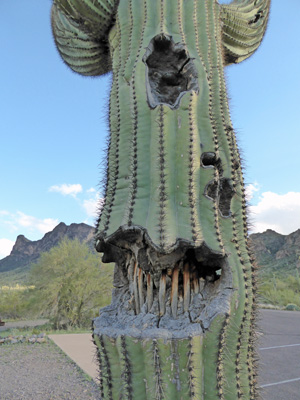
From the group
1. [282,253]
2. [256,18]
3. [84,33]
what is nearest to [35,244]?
[282,253]

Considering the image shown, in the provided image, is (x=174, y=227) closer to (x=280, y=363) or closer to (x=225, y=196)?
(x=225, y=196)

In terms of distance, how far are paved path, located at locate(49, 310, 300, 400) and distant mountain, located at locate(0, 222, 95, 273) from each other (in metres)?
78.3

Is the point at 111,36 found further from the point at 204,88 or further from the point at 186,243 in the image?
the point at 186,243

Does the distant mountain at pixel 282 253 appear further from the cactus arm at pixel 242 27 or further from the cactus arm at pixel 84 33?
the cactus arm at pixel 84 33

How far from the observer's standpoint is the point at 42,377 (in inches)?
207

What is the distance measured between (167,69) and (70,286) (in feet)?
44.1

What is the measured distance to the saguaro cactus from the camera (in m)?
1.48

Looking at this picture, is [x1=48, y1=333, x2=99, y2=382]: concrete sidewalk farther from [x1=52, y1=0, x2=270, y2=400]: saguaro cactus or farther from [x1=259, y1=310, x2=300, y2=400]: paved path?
[x1=52, y1=0, x2=270, y2=400]: saguaro cactus

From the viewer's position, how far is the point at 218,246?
1.63 meters

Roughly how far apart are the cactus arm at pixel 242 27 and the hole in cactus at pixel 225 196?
6.16 feet

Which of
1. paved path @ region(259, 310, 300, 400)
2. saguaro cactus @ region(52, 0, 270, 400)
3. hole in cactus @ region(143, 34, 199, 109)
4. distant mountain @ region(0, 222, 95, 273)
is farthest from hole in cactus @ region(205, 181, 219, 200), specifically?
distant mountain @ region(0, 222, 95, 273)

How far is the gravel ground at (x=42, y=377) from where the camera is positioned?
441 cm

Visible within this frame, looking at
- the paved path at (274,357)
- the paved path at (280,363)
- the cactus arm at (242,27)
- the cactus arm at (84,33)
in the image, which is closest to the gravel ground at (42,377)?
the paved path at (274,357)

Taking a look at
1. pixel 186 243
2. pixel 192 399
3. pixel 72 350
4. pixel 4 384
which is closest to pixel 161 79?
pixel 186 243
